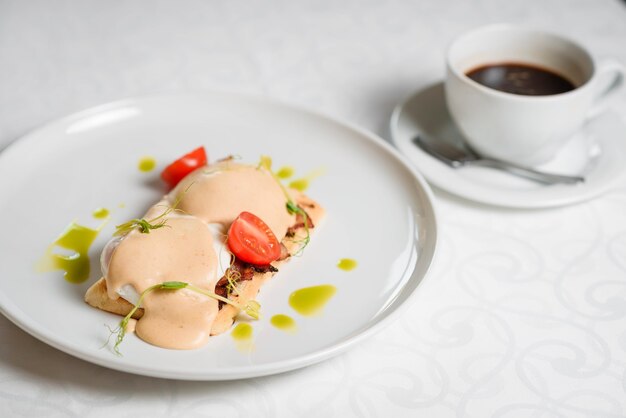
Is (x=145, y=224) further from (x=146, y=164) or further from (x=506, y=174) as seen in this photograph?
(x=506, y=174)

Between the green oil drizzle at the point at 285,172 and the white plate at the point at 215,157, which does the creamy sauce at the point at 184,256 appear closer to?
the white plate at the point at 215,157

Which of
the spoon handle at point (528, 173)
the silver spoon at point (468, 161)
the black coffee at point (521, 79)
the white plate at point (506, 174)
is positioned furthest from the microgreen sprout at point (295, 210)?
the black coffee at point (521, 79)

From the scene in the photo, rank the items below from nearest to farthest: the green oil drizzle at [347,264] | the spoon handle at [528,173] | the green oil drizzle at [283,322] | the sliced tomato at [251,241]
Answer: the green oil drizzle at [283,322] < the sliced tomato at [251,241] < the green oil drizzle at [347,264] < the spoon handle at [528,173]

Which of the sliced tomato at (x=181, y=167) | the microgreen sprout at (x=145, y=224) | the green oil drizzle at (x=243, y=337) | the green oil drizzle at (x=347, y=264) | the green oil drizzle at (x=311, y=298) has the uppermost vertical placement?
the microgreen sprout at (x=145, y=224)

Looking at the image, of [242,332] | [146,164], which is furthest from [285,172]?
[242,332]

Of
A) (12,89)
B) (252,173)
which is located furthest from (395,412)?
(12,89)

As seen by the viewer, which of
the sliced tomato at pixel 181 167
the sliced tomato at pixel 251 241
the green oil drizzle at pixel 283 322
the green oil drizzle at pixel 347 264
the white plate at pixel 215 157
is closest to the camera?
the white plate at pixel 215 157

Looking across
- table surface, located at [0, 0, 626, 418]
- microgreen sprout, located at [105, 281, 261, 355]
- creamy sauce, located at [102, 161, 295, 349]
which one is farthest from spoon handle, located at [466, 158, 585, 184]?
microgreen sprout, located at [105, 281, 261, 355]
